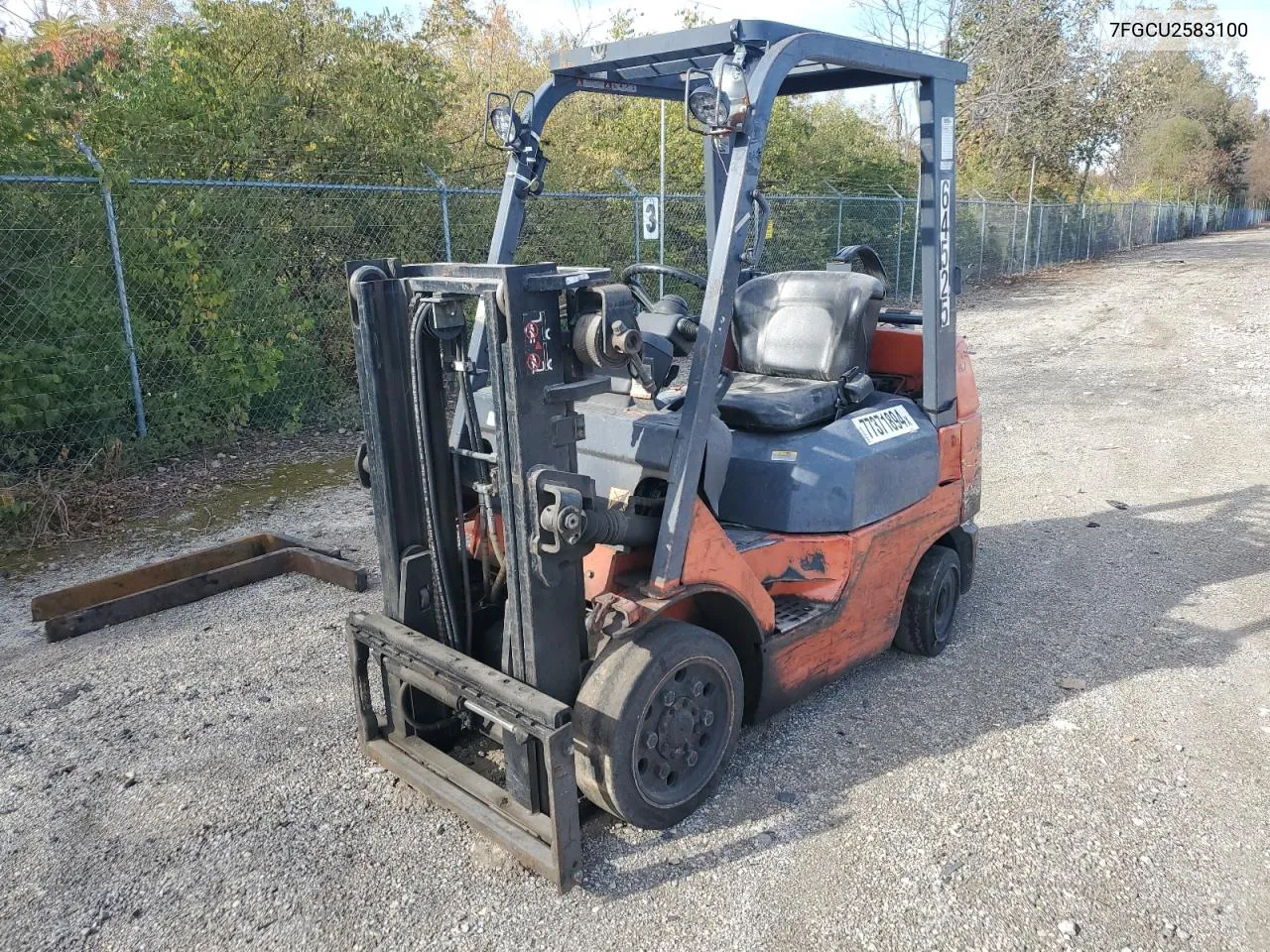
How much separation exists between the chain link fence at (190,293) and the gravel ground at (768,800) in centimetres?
198

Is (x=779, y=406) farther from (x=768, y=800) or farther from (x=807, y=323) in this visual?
(x=768, y=800)

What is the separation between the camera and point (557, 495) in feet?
9.44

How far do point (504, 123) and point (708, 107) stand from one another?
124 centimetres

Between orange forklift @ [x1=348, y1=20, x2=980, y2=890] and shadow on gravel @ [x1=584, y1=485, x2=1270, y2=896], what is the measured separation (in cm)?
17

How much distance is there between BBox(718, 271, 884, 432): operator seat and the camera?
4223mm

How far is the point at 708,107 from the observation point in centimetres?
330

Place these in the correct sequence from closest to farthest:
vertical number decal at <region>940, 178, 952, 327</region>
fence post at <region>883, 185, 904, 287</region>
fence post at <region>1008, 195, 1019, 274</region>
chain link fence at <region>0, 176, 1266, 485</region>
→ vertical number decal at <region>940, 178, 952, 327</region> → chain link fence at <region>0, 176, 1266, 485</region> → fence post at <region>883, 185, 904, 287</region> → fence post at <region>1008, 195, 1019, 274</region>

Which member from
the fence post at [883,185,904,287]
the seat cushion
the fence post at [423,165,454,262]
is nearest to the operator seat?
the seat cushion

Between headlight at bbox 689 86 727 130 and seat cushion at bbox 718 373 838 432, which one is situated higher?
headlight at bbox 689 86 727 130

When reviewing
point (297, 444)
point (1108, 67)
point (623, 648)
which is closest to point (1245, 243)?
point (1108, 67)

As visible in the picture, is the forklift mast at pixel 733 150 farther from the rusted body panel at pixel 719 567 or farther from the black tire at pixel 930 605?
the black tire at pixel 930 605

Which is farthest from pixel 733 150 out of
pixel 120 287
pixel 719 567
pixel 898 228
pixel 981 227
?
pixel 981 227

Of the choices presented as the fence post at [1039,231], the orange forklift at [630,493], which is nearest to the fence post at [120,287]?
the orange forklift at [630,493]

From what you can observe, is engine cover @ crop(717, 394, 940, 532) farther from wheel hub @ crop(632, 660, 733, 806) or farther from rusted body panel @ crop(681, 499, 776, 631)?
wheel hub @ crop(632, 660, 733, 806)
